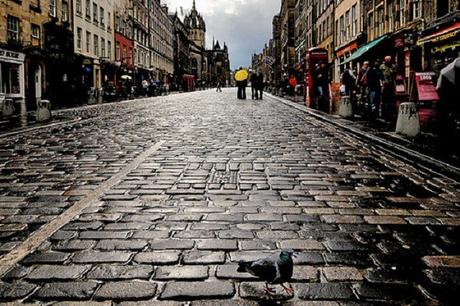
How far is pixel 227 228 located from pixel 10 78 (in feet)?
83.7

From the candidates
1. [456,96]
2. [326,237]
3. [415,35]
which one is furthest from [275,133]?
[415,35]

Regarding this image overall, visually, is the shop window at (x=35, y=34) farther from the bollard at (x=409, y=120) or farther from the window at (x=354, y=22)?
the bollard at (x=409, y=120)

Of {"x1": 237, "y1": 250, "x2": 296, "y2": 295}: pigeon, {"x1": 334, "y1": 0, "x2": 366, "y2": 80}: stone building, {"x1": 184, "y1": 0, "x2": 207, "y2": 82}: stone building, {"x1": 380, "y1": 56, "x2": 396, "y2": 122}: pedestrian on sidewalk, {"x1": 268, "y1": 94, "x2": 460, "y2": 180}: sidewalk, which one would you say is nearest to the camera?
{"x1": 237, "y1": 250, "x2": 296, "y2": 295}: pigeon

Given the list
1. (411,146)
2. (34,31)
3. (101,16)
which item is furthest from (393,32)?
(101,16)

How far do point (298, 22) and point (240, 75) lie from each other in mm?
40640

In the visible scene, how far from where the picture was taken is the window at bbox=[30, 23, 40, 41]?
2862 cm

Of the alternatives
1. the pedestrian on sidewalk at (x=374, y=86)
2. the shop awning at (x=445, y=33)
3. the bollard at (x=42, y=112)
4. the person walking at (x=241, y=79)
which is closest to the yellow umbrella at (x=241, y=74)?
the person walking at (x=241, y=79)

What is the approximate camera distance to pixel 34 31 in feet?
95.2

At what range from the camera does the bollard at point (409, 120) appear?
1012 cm

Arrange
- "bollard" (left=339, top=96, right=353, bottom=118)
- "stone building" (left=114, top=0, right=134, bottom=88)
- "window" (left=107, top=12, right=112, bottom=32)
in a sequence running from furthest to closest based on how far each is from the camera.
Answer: "stone building" (left=114, top=0, right=134, bottom=88) < "window" (left=107, top=12, right=112, bottom=32) < "bollard" (left=339, top=96, right=353, bottom=118)

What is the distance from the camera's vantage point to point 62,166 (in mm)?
7309

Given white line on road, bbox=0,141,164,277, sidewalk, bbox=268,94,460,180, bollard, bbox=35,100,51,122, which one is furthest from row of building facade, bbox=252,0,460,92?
white line on road, bbox=0,141,164,277

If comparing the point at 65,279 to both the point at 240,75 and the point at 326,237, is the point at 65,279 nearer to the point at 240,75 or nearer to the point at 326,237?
the point at 326,237

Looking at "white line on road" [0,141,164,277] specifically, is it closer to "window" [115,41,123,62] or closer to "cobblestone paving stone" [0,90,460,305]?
"cobblestone paving stone" [0,90,460,305]
